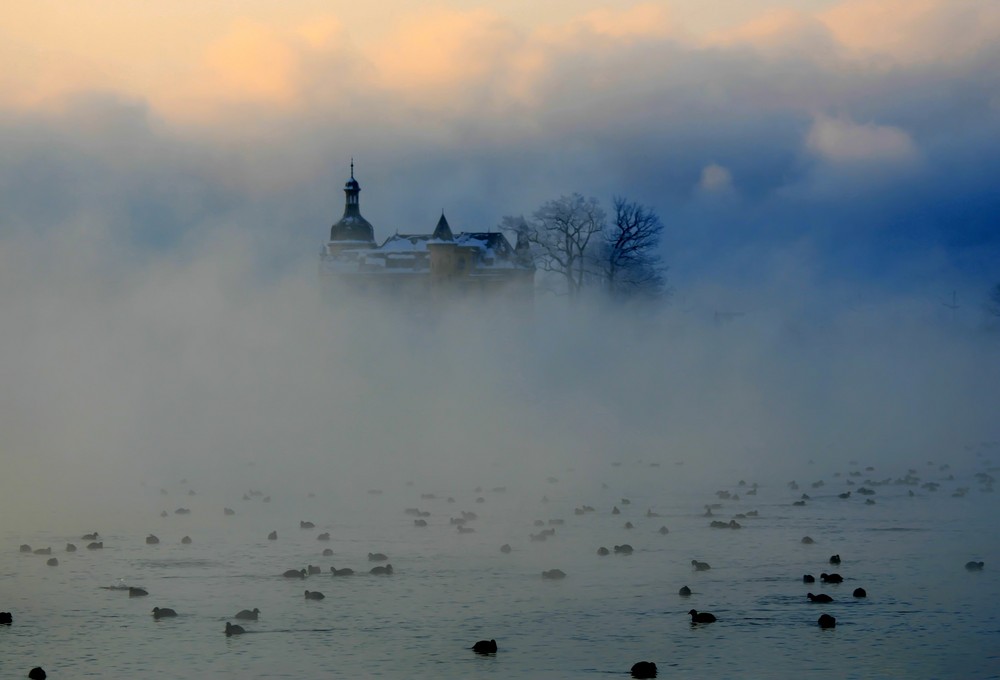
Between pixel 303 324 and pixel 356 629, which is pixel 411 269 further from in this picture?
pixel 356 629

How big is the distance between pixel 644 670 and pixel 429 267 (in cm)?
15042

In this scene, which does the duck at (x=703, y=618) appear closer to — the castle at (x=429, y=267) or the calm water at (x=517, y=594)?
the calm water at (x=517, y=594)

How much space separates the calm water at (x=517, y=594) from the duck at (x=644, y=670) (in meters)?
0.22

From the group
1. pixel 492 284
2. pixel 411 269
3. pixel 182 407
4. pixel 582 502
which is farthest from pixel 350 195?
pixel 582 502

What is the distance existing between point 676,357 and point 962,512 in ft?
206

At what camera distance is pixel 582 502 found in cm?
3509

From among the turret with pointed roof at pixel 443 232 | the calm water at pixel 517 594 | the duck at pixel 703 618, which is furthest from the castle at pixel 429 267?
the duck at pixel 703 618

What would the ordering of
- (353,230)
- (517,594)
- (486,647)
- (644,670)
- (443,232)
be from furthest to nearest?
1. (353,230)
2. (443,232)
3. (517,594)
4. (486,647)
5. (644,670)

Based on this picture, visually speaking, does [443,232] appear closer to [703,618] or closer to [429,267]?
[429,267]

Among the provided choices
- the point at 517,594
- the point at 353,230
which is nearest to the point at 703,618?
the point at 517,594

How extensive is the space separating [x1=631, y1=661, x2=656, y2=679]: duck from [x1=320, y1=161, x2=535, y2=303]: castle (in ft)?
428

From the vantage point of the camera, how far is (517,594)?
2303cm

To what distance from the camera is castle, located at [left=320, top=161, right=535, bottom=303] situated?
519 feet

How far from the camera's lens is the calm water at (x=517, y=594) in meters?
18.6
